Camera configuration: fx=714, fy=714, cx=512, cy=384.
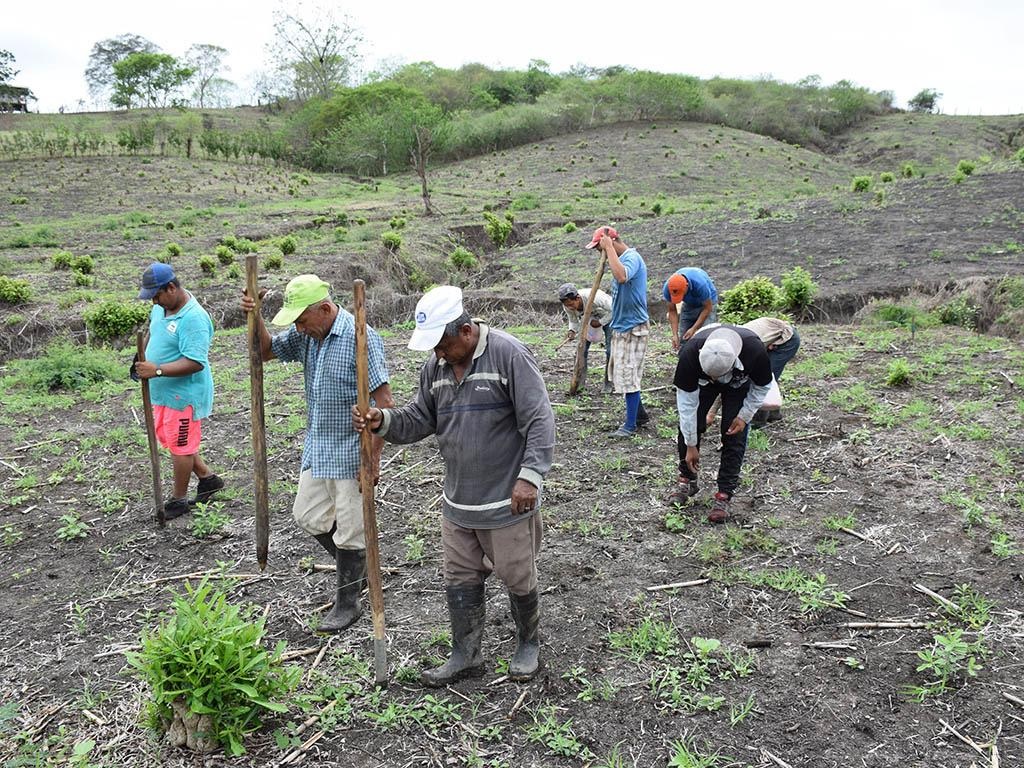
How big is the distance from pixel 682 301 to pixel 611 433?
1.46 metres

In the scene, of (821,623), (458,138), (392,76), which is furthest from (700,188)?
(392,76)

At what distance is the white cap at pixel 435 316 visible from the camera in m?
3.18

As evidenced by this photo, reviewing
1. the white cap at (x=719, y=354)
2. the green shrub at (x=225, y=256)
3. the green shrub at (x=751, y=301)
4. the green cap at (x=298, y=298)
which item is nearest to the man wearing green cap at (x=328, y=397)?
the green cap at (x=298, y=298)

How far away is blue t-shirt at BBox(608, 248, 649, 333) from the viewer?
6812 millimetres

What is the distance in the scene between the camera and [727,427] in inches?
203

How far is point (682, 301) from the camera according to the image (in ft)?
22.7

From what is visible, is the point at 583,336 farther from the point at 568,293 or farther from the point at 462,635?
the point at 462,635

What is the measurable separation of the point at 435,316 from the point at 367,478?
0.87 m

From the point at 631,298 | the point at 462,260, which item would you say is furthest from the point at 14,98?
the point at 631,298

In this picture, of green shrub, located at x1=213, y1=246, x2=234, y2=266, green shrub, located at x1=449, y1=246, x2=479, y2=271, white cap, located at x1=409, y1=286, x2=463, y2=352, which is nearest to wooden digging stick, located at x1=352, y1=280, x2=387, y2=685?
white cap, located at x1=409, y1=286, x2=463, y2=352

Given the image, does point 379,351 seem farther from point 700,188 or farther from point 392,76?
point 392,76

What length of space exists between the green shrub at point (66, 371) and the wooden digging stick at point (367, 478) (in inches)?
290

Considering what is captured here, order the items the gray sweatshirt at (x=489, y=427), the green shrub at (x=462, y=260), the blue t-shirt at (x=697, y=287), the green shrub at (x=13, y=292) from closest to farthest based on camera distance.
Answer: the gray sweatshirt at (x=489, y=427), the blue t-shirt at (x=697, y=287), the green shrub at (x=13, y=292), the green shrub at (x=462, y=260)

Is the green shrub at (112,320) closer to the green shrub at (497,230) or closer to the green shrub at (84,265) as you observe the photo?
the green shrub at (84,265)
